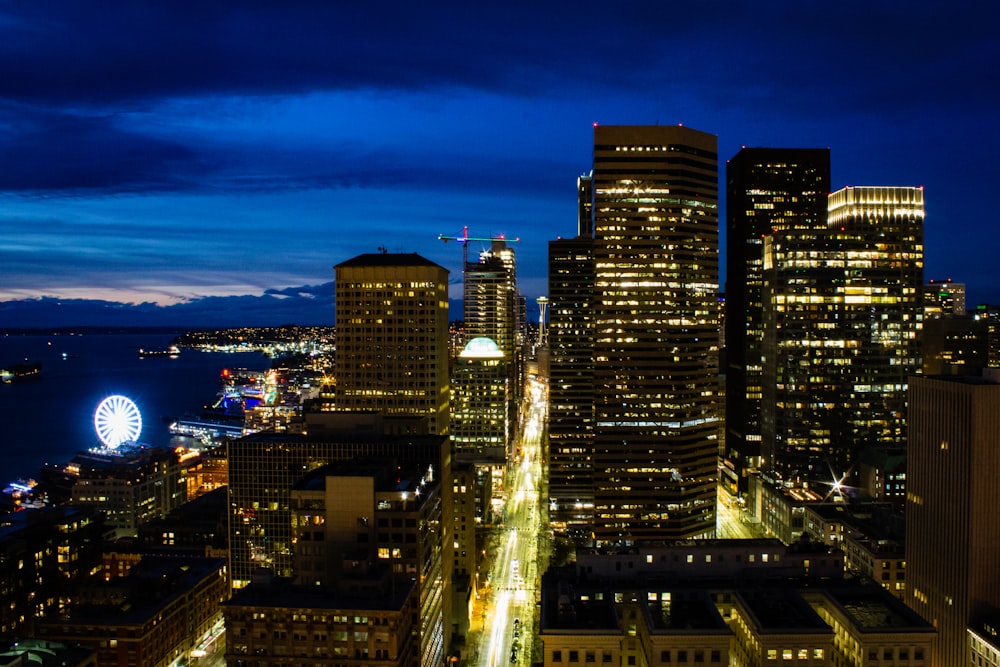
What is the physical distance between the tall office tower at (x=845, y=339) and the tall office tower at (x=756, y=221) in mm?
27171

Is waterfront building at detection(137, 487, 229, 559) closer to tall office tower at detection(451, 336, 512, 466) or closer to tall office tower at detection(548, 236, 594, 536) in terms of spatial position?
tall office tower at detection(548, 236, 594, 536)

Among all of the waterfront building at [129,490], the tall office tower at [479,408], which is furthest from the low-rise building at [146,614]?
the tall office tower at [479,408]

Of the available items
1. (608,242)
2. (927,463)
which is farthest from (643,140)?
(927,463)

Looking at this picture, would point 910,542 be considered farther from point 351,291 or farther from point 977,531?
point 351,291

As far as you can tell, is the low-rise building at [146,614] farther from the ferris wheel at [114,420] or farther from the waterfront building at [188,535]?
the ferris wheel at [114,420]

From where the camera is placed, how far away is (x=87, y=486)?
129875mm

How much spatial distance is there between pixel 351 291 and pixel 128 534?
58029mm

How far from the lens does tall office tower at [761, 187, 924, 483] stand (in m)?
129

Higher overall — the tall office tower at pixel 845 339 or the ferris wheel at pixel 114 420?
the tall office tower at pixel 845 339

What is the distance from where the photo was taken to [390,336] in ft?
386

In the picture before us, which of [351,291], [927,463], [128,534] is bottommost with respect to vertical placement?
[128,534]

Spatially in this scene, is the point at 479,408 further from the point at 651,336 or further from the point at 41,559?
the point at 41,559

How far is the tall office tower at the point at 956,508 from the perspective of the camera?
65.6 m

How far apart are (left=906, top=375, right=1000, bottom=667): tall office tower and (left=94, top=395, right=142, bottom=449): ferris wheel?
479 ft
